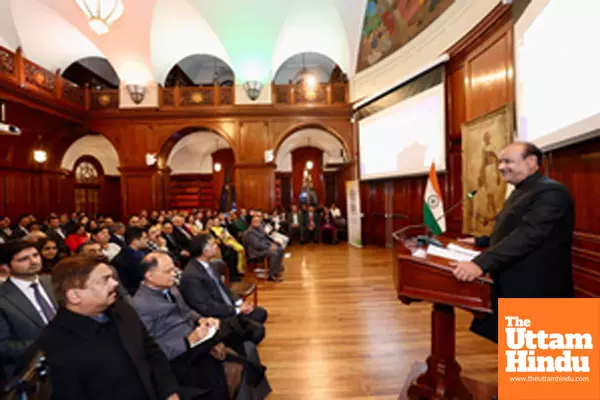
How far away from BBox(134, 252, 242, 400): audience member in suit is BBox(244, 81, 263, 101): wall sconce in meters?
7.86

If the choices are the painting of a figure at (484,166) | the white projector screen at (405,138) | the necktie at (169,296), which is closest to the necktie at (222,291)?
the necktie at (169,296)

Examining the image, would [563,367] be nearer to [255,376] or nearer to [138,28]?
[255,376]

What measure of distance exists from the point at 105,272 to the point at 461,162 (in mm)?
5602

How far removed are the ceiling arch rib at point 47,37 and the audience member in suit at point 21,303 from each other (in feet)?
29.1

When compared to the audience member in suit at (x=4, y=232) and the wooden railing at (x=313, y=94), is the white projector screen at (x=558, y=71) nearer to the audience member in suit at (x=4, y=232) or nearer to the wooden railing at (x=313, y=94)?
the wooden railing at (x=313, y=94)

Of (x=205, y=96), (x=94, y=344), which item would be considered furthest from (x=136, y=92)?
(x=94, y=344)

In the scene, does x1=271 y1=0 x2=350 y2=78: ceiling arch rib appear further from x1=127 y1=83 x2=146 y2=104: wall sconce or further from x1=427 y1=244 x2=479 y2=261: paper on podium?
x1=427 y1=244 x2=479 y2=261: paper on podium

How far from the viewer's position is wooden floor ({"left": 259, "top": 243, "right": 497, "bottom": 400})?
2330 millimetres

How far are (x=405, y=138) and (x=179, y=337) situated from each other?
625 cm

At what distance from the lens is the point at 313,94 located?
936 cm

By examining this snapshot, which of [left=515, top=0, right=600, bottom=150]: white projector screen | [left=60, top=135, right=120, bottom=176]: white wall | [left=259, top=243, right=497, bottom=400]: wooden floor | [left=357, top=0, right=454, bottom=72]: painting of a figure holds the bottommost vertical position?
[left=259, top=243, right=497, bottom=400]: wooden floor

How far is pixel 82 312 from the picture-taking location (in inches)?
50.9

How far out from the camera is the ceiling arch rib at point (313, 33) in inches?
334

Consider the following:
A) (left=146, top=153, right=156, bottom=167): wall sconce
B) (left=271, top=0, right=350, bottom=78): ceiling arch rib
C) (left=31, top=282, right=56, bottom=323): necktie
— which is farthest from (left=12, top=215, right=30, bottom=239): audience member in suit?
(left=271, top=0, right=350, bottom=78): ceiling arch rib
